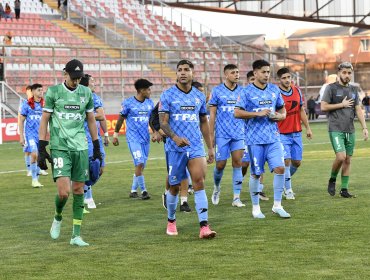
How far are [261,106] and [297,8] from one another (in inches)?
1661

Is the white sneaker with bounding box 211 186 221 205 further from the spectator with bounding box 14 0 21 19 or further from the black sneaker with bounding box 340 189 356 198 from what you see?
the spectator with bounding box 14 0 21 19

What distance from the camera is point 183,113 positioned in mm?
11641

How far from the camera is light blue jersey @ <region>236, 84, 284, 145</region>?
13.2 m

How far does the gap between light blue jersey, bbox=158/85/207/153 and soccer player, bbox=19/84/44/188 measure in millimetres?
8805

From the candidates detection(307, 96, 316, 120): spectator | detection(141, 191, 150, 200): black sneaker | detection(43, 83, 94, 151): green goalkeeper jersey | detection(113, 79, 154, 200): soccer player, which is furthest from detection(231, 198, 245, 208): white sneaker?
detection(307, 96, 316, 120): spectator

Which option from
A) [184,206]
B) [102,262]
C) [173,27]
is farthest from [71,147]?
[173,27]

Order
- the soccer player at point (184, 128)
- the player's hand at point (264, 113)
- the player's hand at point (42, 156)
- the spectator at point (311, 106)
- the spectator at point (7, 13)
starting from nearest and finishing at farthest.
Answer: the player's hand at point (42, 156), the soccer player at point (184, 128), the player's hand at point (264, 113), the spectator at point (7, 13), the spectator at point (311, 106)

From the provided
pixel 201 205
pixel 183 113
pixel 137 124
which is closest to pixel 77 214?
pixel 201 205

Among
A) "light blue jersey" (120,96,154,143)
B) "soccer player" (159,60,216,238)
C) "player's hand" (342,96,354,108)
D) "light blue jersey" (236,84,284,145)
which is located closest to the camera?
"soccer player" (159,60,216,238)

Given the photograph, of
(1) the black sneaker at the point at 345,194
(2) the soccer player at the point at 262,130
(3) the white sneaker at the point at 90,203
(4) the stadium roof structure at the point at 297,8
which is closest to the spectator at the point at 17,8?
(4) the stadium roof structure at the point at 297,8

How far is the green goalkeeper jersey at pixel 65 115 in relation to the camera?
11164 mm

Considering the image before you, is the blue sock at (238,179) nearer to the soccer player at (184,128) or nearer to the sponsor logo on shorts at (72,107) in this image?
the soccer player at (184,128)

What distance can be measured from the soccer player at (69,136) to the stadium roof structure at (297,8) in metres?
41.3

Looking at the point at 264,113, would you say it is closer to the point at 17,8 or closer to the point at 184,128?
the point at 184,128
